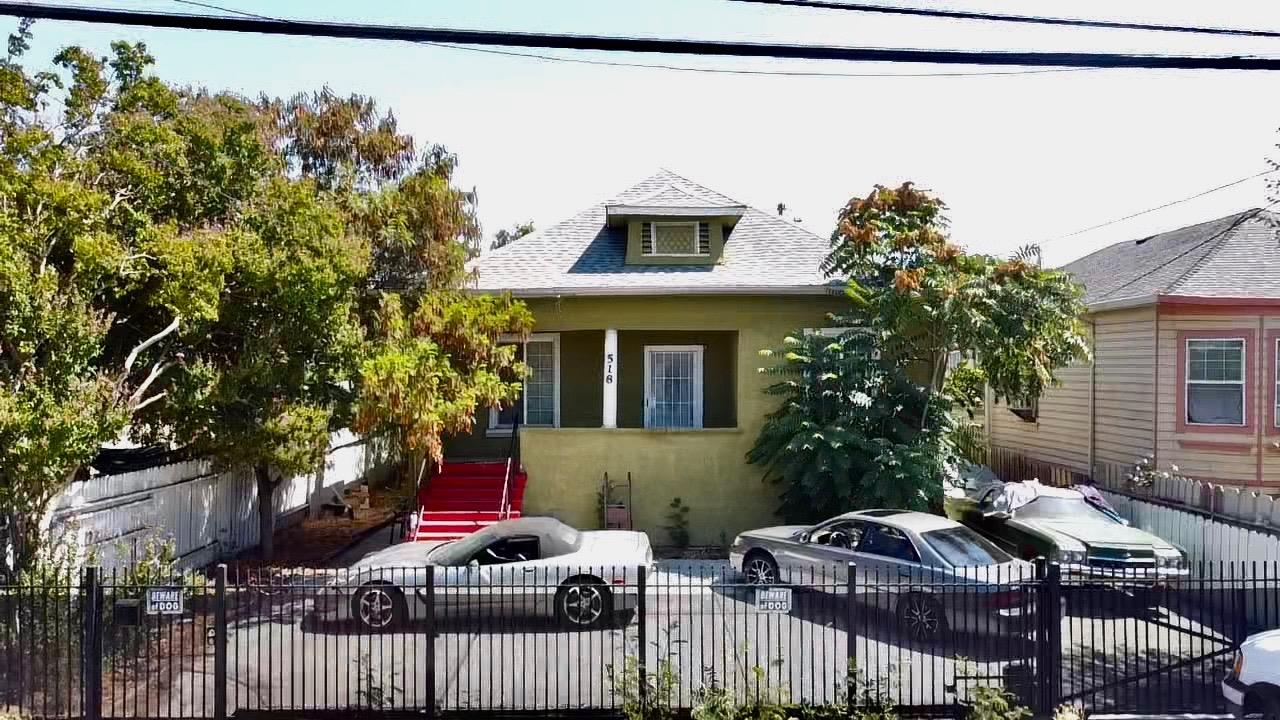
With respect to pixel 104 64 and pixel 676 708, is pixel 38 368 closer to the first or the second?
pixel 104 64

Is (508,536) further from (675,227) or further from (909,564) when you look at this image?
(675,227)

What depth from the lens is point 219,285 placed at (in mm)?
9523

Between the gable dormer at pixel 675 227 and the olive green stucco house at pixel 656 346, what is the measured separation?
27 millimetres

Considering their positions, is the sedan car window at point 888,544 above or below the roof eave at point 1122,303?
below

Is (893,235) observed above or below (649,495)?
above

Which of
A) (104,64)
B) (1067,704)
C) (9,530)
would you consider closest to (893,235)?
(1067,704)

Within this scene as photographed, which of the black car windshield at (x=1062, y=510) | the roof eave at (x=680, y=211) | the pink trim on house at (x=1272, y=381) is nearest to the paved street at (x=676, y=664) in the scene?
the black car windshield at (x=1062, y=510)

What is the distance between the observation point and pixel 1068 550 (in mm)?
11039

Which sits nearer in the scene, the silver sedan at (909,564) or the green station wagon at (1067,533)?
the silver sedan at (909,564)

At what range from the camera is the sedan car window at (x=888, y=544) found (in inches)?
396

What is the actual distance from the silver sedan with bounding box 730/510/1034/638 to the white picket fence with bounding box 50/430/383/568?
7.13 meters

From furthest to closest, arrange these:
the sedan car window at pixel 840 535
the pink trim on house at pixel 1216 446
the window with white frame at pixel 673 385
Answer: the window with white frame at pixel 673 385
the pink trim on house at pixel 1216 446
the sedan car window at pixel 840 535

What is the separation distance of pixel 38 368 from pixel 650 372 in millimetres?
10768

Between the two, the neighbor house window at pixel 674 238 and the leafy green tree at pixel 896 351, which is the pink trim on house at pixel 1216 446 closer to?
the leafy green tree at pixel 896 351
